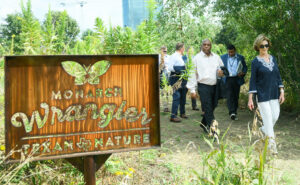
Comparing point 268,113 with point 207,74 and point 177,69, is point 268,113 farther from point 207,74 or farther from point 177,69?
point 177,69

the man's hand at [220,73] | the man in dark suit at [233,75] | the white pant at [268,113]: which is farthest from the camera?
the man in dark suit at [233,75]

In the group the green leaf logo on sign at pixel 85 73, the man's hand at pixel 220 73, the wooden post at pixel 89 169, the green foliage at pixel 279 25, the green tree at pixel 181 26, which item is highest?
the green tree at pixel 181 26

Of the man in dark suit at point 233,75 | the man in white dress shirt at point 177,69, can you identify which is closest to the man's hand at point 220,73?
the man in white dress shirt at point 177,69

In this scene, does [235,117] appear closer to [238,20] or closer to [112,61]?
[238,20]

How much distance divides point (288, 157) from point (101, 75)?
3562mm

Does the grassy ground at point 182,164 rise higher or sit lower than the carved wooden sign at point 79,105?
lower

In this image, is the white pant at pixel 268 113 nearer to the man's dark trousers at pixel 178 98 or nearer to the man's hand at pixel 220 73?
the man's hand at pixel 220 73

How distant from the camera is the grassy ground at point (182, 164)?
2.47 metres

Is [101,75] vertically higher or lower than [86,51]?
lower

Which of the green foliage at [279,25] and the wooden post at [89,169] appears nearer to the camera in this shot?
the wooden post at [89,169]

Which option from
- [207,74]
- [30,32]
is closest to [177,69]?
[207,74]

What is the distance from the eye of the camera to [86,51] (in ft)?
7.15

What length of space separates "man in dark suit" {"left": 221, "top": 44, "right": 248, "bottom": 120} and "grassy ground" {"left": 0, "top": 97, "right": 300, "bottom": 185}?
0.63m

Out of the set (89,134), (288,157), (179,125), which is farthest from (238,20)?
(89,134)
